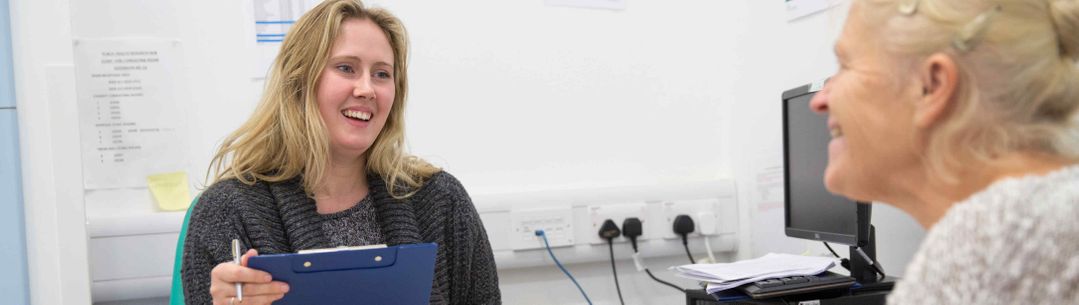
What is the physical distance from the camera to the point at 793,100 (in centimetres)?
197

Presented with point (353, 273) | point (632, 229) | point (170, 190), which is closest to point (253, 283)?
point (353, 273)

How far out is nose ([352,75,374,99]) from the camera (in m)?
1.78

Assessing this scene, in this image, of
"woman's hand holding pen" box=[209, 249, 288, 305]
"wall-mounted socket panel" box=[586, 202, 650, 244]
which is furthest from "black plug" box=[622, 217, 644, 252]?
"woman's hand holding pen" box=[209, 249, 288, 305]

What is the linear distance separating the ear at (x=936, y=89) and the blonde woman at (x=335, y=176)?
1.13m

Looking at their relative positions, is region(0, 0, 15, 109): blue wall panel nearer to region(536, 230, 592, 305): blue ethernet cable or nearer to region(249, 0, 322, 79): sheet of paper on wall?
region(249, 0, 322, 79): sheet of paper on wall

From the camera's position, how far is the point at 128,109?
205 cm

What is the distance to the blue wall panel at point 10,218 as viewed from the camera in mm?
1683

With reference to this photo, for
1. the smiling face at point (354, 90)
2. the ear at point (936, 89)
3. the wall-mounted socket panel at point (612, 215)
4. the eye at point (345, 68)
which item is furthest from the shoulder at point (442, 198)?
the ear at point (936, 89)

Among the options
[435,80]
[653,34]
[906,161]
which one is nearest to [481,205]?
[435,80]

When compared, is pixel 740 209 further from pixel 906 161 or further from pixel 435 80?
pixel 906 161

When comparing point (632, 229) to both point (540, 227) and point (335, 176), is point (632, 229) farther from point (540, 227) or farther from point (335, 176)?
point (335, 176)

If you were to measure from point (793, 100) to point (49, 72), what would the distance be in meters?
1.49

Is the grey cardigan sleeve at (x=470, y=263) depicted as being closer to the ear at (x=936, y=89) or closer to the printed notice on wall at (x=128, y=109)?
the printed notice on wall at (x=128, y=109)

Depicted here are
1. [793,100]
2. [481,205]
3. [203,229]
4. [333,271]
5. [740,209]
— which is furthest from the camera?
[740,209]
